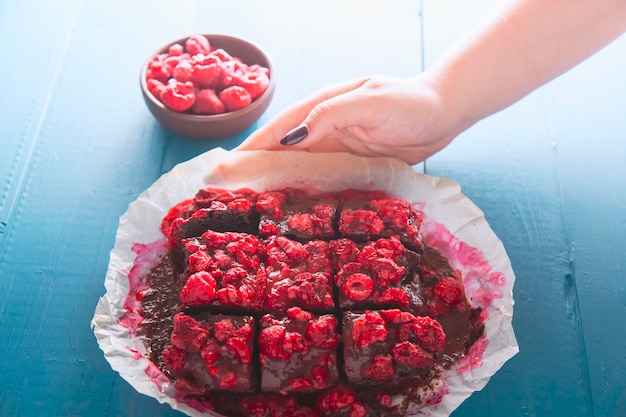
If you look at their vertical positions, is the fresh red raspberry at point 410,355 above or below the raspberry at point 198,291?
above

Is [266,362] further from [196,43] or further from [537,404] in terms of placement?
[196,43]

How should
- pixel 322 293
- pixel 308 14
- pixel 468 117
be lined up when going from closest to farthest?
pixel 322 293
pixel 468 117
pixel 308 14

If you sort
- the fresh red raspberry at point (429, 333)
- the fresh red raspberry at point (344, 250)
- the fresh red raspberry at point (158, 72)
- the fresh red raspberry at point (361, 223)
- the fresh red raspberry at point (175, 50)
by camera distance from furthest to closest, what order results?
the fresh red raspberry at point (175, 50) < the fresh red raspberry at point (158, 72) < the fresh red raspberry at point (361, 223) < the fresh red raspberry at point (344, 250) < the fresh red raspberry at point (429, 333)

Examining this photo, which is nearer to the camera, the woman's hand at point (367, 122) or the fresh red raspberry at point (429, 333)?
the fresh red raspberry at point (429, 333)

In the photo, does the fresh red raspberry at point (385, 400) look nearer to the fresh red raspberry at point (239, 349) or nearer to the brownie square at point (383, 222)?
the fresh red raspberry at point (239, 349)

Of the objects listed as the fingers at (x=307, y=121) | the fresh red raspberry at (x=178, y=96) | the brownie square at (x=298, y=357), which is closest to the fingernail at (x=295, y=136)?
the fingers at (x=307, y=121)

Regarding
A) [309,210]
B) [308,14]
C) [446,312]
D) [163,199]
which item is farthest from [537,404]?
[308,14]

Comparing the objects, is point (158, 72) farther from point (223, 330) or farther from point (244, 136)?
point (223, 330)
